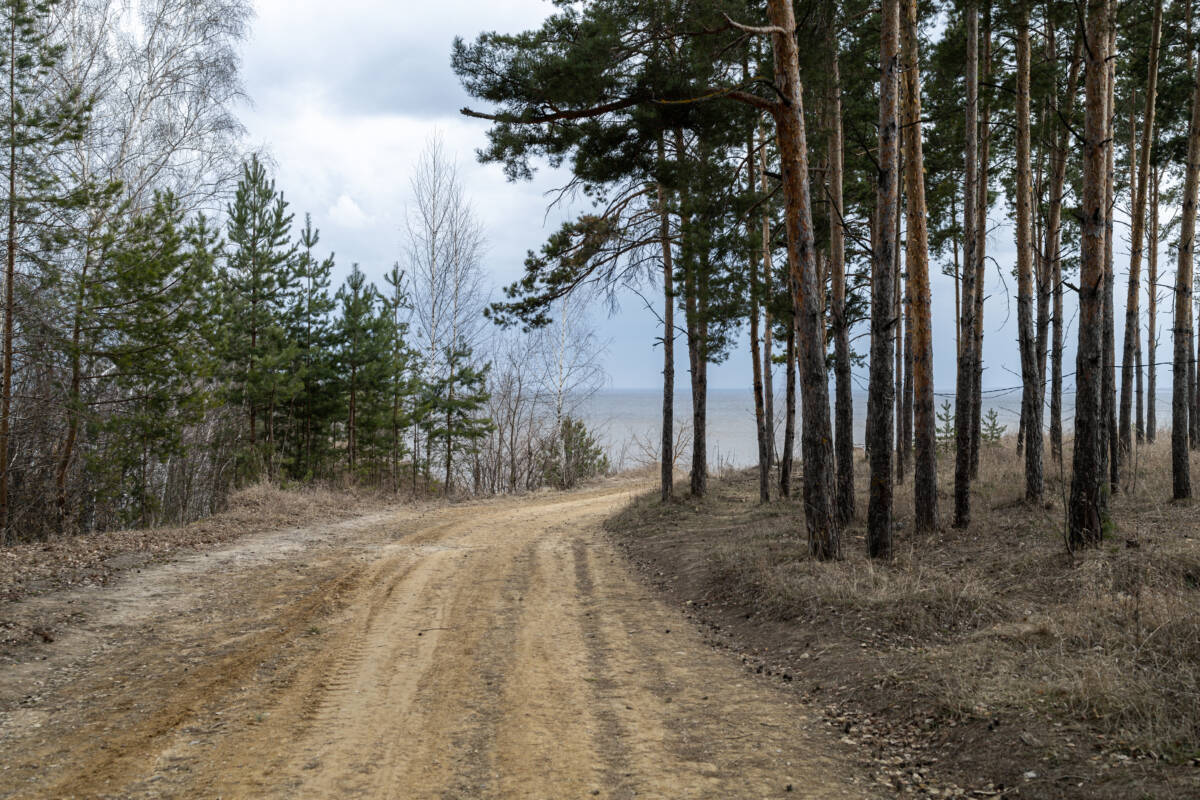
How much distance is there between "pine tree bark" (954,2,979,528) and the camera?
1004 centimetres

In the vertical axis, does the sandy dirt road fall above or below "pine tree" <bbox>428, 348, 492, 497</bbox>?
below

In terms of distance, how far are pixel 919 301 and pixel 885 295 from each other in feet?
4.82

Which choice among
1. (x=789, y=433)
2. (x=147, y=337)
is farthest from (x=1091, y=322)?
(x=147, y=337)

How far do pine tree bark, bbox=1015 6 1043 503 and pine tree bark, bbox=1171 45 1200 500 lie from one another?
5.62 ft

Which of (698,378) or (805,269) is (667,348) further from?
(805,269)

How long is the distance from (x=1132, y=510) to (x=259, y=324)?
20086 mm

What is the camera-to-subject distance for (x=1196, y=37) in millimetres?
11938

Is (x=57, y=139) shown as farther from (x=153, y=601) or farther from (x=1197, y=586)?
(x=1197, y=586)

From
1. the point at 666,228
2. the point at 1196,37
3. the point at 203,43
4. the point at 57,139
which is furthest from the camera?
the point at 203,43

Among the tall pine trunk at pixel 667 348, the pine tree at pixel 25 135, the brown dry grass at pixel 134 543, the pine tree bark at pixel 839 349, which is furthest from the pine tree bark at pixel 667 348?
the pine tree at pixel 25 135

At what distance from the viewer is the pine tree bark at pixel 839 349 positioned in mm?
10352

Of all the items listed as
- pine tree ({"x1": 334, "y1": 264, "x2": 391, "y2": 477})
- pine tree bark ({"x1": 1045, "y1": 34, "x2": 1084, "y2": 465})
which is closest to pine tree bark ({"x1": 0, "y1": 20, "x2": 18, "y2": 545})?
pine tree ({"x1": 334, "y1": 264, "x2": 391, "y2": 477})

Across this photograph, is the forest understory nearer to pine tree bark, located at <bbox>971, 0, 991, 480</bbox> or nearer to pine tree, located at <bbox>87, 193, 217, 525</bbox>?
pine tree, located at <bbox>87, 193, 217, 525</bbox>

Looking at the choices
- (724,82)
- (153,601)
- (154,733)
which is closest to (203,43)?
(724,82)
